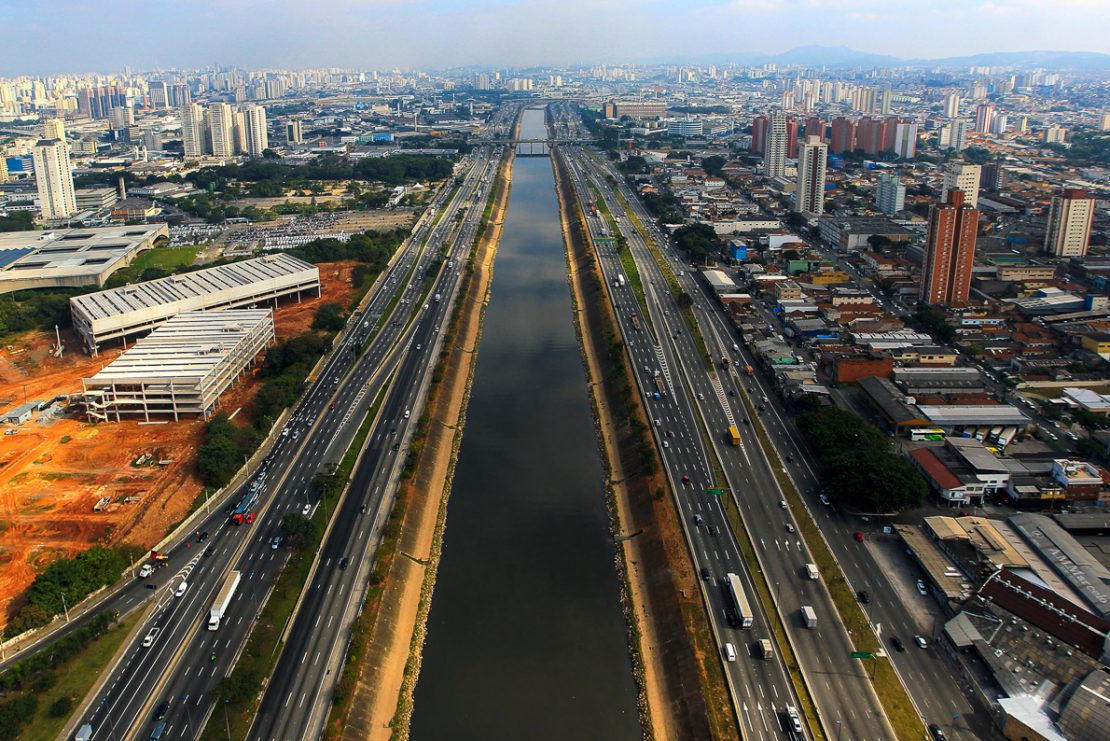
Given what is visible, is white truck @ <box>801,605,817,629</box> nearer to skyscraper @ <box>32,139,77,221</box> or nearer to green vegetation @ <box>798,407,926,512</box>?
green vegetation @ <box>798,407,926,512</box>

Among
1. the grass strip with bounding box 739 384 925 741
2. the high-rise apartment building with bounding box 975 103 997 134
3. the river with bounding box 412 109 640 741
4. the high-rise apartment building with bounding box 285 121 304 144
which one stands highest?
the high-rise apartment building with bounding box 975 103 997 134

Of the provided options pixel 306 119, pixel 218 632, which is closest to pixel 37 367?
pixel 218 632

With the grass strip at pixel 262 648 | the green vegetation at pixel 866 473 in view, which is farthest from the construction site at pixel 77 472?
the green vegetation at pixel 866 473

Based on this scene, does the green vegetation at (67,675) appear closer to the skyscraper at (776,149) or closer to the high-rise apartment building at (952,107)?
the skyscraper at (776,149)

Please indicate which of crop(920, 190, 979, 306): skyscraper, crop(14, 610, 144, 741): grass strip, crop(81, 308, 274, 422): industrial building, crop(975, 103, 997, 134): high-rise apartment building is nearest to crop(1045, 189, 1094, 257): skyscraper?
crop(920, 190, 979, 306): skyscraper

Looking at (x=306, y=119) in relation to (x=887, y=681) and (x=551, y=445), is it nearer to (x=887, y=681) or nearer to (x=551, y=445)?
(x=551, y=445)

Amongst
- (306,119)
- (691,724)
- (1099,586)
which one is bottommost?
(691,724)
